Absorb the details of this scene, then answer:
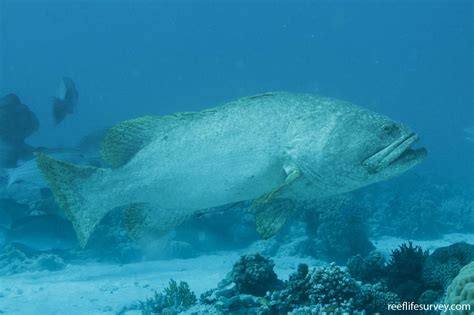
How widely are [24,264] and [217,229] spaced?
16.4 feet

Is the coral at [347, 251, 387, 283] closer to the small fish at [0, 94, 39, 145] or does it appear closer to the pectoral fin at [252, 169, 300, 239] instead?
the pectoral fin at [252, 169, 300, 239]

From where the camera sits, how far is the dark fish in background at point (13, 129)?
39.4ft

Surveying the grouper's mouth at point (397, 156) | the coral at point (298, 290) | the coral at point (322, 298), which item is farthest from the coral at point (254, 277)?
the grouper's mouth at point (397, 156)

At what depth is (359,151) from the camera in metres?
3.62

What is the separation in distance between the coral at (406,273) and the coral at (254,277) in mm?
1628

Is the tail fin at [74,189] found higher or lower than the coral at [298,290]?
higher

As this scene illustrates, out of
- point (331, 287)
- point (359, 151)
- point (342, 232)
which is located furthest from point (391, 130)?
point (342, 232)

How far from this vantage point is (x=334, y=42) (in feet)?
471

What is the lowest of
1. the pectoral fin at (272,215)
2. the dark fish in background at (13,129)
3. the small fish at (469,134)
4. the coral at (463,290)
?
the coral at (463,290)

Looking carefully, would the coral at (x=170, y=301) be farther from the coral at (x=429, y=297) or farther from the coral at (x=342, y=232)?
the coral at (x=342, y=232)

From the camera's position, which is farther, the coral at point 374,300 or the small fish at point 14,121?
the small fish at point 14,121

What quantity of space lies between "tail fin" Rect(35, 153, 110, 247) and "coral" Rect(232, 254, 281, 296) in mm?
2719

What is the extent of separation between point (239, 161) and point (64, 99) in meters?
8.96

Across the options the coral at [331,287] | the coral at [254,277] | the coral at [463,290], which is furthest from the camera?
the coral at [254,277]
